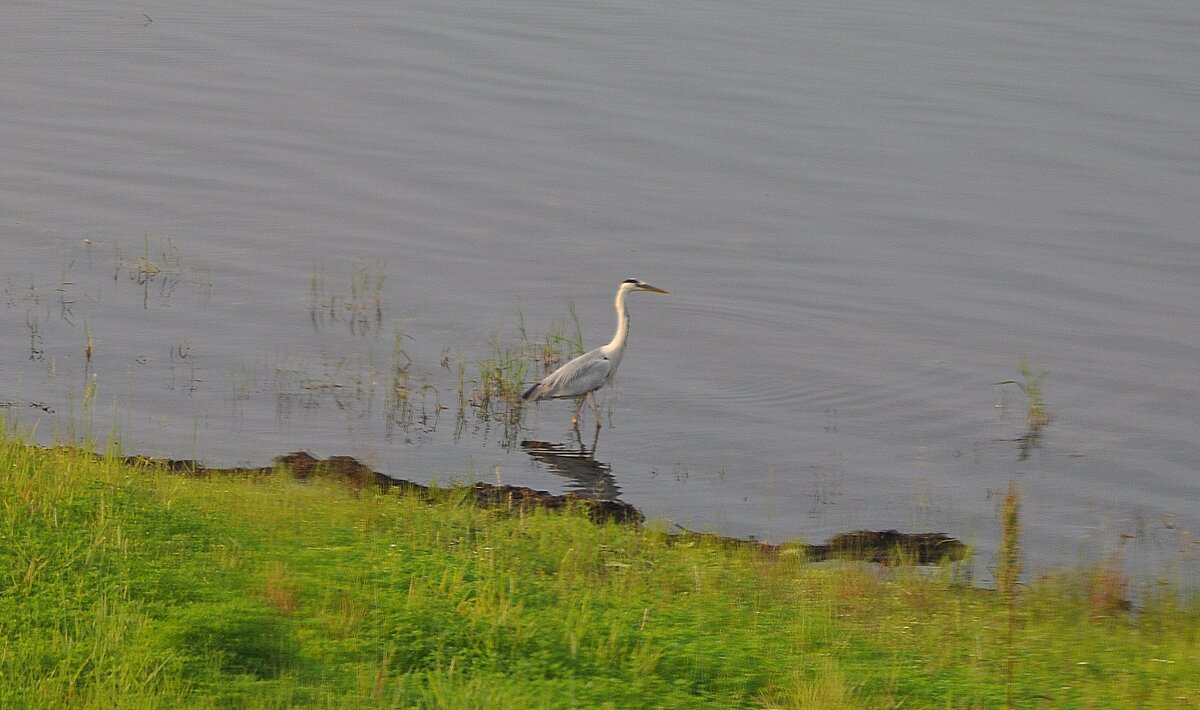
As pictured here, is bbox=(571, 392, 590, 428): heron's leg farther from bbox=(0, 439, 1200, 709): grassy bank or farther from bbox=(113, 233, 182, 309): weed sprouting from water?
bbox=(113, 233, 182, 309): weed sprouting from water

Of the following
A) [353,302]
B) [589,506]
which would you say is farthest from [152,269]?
[589,506]

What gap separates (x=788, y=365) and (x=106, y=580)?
976 cm

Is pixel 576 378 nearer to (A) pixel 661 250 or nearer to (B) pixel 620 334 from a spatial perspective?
(B) pixel 620 334

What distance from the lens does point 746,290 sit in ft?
58.2

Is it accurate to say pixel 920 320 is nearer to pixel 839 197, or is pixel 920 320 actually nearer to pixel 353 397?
pixel 839 197

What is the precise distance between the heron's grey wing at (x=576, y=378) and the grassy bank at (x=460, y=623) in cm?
504

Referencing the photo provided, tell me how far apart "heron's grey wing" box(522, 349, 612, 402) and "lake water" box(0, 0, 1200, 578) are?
37 cm

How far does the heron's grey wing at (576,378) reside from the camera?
1386 cm

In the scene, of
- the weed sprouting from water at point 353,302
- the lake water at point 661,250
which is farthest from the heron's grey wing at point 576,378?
the weed sprouting from water at point 353,302

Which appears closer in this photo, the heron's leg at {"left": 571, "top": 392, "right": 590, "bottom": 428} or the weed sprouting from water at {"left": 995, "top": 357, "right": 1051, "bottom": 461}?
the weed sprouting from water at {"left": 995, "top": 357, "right": 1051, "bottom": 461}

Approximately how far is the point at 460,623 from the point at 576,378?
23.6 ft

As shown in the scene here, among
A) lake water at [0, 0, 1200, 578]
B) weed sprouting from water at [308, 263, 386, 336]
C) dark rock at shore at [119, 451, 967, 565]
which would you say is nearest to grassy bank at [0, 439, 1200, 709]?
dark rock at shore at [119, 451, 967, 565]

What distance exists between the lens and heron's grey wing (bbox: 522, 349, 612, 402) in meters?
13.9

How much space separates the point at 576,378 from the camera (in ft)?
45.5
